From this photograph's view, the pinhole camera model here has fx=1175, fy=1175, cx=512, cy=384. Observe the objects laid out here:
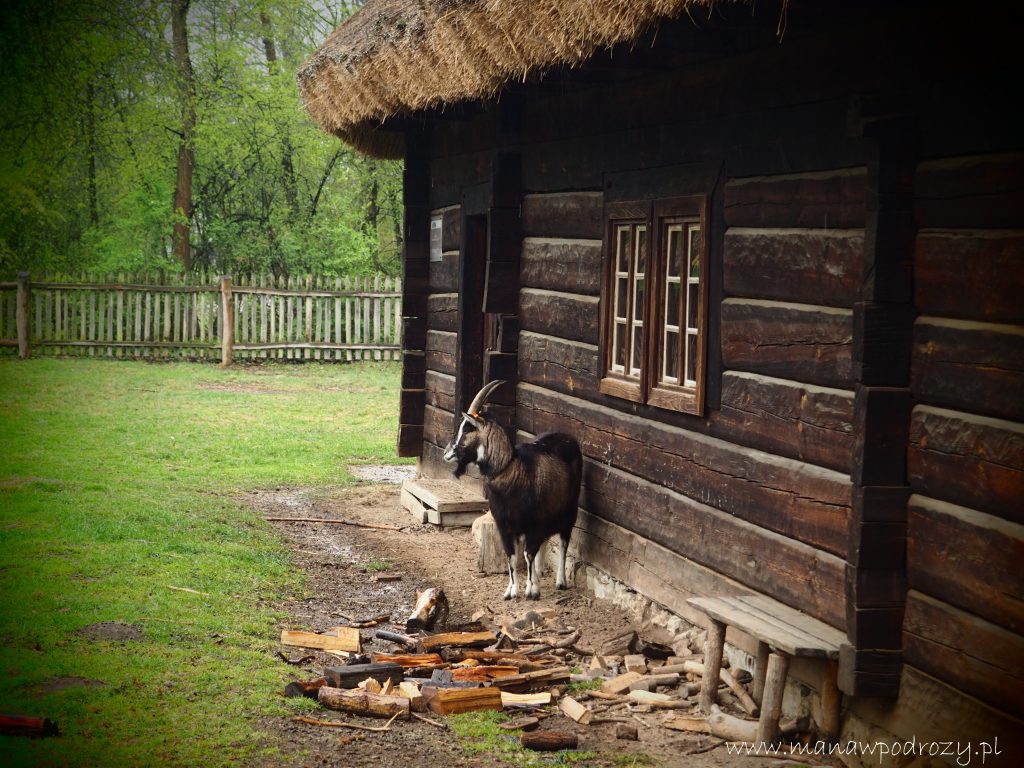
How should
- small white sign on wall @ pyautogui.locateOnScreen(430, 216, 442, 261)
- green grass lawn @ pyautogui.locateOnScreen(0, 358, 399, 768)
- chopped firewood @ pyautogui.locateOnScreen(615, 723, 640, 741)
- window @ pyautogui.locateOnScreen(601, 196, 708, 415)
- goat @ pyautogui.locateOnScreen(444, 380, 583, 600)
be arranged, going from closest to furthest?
green grass lawn @ pyautogui.locateOnScreen(0, 358, 399, 768) → chopped firewood @ pyautogui.locateOnScreen(615, 723, 640, 741) → window @ pyautogui.locateOnScreen(601, 196, 708, 415) → goat @ pyautogui.locateOnScreen(444, 380, 583, 600) → small white sign on wall @ pyautogui.locateOnScreen(430, 216, 442, 261)

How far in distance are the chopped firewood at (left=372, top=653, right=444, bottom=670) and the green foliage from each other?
1887 centimetres

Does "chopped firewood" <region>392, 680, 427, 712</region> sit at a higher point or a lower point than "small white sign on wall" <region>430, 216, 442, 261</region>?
lower

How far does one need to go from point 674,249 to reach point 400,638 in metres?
2.70

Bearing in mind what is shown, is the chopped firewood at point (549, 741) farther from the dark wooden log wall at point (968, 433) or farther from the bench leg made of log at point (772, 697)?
the dark wooden log wall at point (968, 433)

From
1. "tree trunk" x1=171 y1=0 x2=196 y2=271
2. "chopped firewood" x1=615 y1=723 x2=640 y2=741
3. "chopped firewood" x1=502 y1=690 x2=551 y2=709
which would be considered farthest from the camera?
"tree trunk" x1=171 y1=0 x2=196 y2=271

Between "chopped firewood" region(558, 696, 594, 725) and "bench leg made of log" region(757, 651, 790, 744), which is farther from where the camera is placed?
"chopped firewood" region(558, 696, 594, 725)

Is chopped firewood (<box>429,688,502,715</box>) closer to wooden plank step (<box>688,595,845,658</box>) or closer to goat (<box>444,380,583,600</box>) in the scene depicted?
wooden plank step (<box>688,595,845,658</box>)

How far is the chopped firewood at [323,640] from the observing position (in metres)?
6.43

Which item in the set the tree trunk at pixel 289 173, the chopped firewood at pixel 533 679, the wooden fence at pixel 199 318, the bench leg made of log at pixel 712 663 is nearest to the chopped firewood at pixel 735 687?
the bench leg made of log at pixel 712 663

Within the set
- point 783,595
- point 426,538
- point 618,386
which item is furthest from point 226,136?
point 783,595

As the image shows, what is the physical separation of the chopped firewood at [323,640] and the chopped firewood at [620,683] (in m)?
1.40

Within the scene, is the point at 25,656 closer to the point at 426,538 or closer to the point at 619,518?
the point at 619,518

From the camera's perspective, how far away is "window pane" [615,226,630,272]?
738cm

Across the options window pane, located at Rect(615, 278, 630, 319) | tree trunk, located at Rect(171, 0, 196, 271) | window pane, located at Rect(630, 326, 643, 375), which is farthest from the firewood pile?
tree trunk, located at Rect(171, 0, 196, 271)
